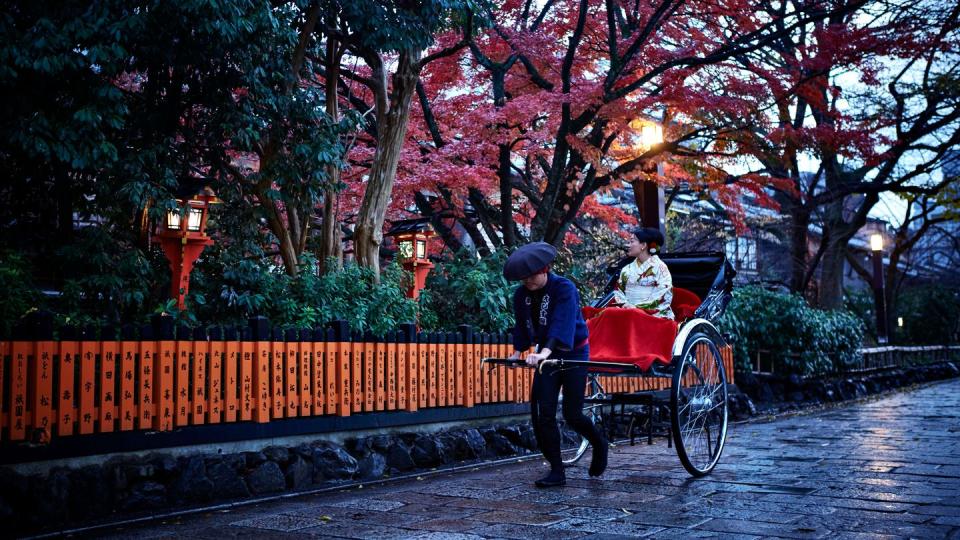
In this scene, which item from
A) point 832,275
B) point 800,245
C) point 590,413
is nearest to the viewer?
point 590,413

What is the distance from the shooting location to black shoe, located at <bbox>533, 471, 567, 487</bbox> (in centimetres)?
605

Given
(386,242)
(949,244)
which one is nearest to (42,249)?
(386,242)

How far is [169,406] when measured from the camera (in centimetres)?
599

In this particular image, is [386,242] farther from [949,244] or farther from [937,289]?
[949,244]

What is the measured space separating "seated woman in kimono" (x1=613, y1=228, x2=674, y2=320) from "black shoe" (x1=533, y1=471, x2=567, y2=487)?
183 centimetres

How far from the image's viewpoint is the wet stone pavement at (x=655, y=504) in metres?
4.60

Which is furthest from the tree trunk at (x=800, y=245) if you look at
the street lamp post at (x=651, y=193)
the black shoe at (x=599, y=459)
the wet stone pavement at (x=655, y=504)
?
the black shoe at (x=599, y=459)

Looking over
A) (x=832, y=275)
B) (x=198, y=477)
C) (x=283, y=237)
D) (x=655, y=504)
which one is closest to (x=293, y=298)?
(x=283, y=237)

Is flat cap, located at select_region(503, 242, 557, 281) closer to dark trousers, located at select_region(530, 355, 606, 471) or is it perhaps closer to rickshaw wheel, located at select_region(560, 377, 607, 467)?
dark trousers, located at select_region(530, 355, 606, 471)

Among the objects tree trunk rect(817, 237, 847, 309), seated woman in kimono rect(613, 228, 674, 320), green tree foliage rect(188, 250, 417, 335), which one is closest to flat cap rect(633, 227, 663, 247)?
seated woman in kimono rect(613, 228, 674, 320)

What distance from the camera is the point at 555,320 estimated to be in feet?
19.3

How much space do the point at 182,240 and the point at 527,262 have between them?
457 cm

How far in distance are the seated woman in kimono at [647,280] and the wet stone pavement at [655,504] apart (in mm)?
1404

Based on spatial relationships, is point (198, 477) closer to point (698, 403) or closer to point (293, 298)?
point (293, 298)
